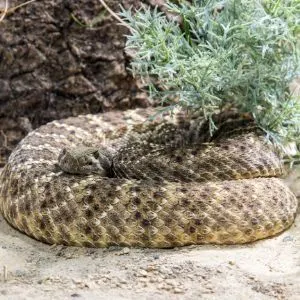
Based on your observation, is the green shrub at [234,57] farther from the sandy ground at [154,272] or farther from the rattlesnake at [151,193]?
the sandy ground at [154,272]

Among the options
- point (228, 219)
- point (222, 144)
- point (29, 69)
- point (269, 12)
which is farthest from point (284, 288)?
point (29, 69)

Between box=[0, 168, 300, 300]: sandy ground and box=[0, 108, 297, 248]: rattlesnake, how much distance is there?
0.11m

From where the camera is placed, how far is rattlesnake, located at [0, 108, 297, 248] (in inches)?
167

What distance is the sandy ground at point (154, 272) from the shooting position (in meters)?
3.62

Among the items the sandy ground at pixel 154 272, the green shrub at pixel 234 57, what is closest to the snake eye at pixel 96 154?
the green shrub at pixel 234 57

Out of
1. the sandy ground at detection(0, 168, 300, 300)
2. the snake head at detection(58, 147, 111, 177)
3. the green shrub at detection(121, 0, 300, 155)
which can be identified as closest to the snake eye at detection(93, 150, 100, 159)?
the snake head at detection(58, 147, 111, 177)

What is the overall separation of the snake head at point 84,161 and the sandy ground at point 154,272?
64cm

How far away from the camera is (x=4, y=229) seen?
4.91 meters

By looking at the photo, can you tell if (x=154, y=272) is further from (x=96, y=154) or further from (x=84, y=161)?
(x=96, y=154)

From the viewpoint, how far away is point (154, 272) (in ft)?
12.8

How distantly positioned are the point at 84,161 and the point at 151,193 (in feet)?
2.57

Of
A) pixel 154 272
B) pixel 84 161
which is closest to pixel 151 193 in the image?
pixel 154 272

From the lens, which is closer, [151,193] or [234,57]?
[151,193]

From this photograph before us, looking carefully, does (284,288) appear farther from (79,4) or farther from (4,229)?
(79,4)
